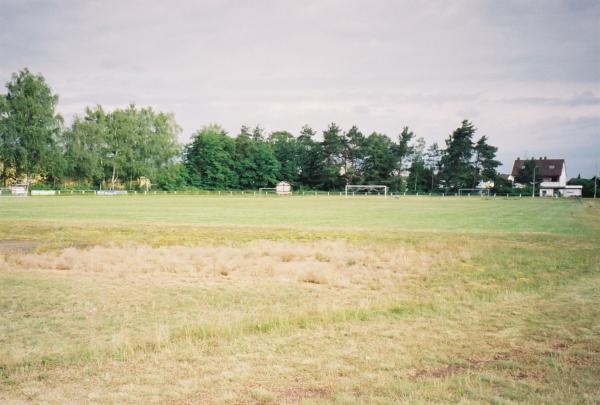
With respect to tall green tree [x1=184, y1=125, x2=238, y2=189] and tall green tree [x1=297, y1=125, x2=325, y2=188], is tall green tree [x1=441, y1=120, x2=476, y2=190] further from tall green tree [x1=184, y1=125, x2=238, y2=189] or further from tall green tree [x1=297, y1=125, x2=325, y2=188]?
tall green tree [x1=184, y1=125, x2=238, y2=189]

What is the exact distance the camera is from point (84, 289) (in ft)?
35.8

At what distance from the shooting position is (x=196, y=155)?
10862 centimetres

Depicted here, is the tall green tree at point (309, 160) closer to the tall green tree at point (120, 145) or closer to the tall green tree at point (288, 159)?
the tall green tree at point (288, 159)

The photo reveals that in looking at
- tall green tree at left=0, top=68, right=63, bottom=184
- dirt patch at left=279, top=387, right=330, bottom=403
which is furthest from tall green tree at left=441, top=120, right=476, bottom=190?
dirt patch at left=279, top=387, right=330, bottom=403

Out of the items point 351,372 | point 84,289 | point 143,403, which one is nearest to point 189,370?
point 143,403

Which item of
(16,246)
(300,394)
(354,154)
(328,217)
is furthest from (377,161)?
(300,394)

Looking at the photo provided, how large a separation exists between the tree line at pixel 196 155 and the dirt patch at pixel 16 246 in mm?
65573

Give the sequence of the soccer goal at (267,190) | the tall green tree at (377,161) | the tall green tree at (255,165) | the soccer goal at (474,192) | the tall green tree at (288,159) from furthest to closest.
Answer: the tall green tree at (288,159)
the tall green tree at (255,165)
the tall green tree at (377,161)
the soccer goal at (267,190)
the soccer goal at (474,192)

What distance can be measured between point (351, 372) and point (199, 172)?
4093 inches

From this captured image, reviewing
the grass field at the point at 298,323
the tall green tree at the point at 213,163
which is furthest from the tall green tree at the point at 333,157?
the grass field at the point at 298,323

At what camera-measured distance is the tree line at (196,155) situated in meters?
75.9

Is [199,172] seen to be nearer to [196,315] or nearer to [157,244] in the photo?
[157,244]

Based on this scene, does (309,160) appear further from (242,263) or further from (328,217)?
A: (242,263)

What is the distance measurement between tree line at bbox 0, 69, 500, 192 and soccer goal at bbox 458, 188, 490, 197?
131 centimetres
